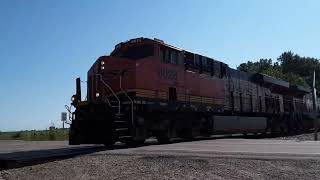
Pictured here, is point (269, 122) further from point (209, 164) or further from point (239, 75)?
point (209, 164)

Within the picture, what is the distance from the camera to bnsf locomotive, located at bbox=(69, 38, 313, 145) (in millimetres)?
17422

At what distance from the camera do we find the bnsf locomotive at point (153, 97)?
57.2 ft

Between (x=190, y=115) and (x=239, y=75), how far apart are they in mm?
8033

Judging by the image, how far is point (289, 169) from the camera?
1043 centimetres

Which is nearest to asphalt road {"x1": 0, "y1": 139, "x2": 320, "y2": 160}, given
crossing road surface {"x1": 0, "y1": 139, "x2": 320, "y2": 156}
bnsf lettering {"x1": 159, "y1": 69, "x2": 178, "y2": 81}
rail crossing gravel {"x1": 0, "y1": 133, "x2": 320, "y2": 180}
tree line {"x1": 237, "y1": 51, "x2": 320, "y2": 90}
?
crossing road surface {"x1": 0, "y1": 139, "x2": 320, "y2": 156}

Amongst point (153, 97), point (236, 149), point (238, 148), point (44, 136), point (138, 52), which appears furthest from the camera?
point (44, 136)

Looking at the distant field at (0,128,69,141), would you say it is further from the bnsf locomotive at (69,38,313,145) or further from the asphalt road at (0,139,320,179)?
the asphalt road at (0,139,320,179)

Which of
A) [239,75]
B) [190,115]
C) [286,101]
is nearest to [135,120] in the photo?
[190,115]

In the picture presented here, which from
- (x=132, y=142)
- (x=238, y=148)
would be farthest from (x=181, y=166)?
(x=132, y=142)

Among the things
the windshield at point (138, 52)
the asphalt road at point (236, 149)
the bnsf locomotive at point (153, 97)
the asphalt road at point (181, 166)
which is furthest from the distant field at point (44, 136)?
the asphalt road at point (181, 166)

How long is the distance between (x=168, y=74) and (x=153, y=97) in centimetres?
148

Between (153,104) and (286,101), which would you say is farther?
(286,101)

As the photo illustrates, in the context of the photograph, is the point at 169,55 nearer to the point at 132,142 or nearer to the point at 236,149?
the point at 132,142

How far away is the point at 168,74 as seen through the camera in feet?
65.1
